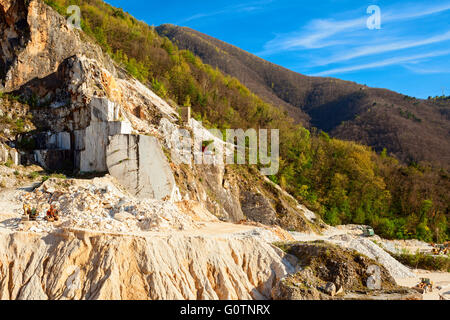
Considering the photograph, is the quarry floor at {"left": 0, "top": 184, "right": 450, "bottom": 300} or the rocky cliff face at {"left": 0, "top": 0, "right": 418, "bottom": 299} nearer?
the rocky cliff face at {"left": 0, "top": 0, "right": 418, "bottom": 299}

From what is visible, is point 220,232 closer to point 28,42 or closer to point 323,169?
point 28,42

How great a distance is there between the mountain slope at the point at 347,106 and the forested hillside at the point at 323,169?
26010mm

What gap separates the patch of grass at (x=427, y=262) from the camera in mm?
21297

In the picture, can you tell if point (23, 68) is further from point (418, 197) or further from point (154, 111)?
point (418, 197)

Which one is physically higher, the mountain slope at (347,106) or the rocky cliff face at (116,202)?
the mountain slope at (347,106)

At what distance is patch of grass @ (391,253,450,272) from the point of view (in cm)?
2130

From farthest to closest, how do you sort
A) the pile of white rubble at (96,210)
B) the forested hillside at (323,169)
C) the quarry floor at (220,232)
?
1. the forested hillside at (323,169)
2. the quarry floor at (220,232)
3. the pile of white rubble at (96,210)

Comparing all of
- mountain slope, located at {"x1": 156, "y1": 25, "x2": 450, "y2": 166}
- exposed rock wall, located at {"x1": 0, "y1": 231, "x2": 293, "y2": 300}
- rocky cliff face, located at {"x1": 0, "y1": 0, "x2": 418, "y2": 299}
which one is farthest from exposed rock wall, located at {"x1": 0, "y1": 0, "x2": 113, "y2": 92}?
mountain slope, located at {"x1": 156, "y1": 25, "x2": 450, "y2": 166}

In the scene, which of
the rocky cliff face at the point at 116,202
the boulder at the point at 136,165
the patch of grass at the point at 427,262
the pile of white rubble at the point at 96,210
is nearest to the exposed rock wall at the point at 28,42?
the rocky cliff face at the point at 116,202

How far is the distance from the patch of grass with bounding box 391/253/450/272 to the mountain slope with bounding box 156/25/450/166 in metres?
51.2

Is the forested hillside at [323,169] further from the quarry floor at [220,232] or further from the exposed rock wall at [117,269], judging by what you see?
the exposed rock wall at [117,269]

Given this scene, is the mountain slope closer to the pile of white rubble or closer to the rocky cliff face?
the rocky cliff face

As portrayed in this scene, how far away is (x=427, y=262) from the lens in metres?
21.7

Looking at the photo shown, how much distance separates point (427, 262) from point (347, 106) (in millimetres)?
90495
